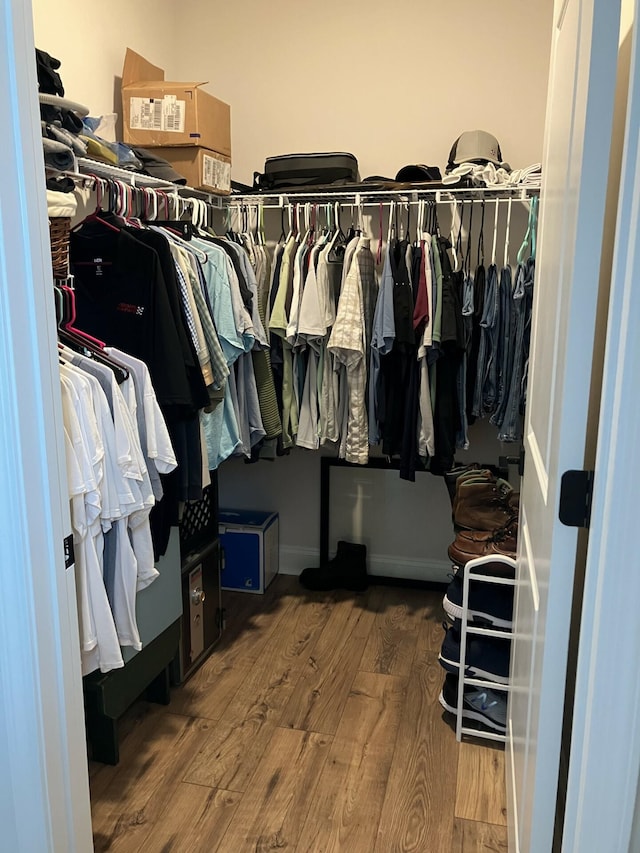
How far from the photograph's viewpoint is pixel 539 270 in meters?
1.68

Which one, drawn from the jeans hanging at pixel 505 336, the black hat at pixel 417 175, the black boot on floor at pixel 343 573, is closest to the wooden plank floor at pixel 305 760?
the black boot on floor at pixel 343 573

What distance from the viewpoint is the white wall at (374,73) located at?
2.98m

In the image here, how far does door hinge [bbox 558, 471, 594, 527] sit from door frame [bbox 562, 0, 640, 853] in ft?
0.12

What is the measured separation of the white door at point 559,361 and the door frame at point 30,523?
85cm

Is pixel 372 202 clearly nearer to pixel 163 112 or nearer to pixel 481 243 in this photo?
pixel 481 243

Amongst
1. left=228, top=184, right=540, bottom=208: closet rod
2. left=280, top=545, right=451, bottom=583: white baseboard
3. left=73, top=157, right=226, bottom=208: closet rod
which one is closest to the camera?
left=73, top=157, right=226, bottom=208: closet rod

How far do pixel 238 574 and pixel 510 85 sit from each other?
8.47 ft

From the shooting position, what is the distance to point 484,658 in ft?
7.36

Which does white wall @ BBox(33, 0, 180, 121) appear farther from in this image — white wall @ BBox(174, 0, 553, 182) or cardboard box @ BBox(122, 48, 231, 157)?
white wall @ BBox(174, 0, 553, 182)

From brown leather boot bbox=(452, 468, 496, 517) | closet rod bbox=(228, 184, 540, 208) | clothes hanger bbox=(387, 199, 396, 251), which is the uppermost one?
closet rod bbox=(228, 184, 540, 208)

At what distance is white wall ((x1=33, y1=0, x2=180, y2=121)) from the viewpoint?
2432 mm

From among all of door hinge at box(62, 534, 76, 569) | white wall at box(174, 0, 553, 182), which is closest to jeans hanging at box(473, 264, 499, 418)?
white wall at box(174, 0, 553, 182)

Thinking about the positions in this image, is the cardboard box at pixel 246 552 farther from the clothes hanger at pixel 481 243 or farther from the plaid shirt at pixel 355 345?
the clothes hanger at pixel 481 243

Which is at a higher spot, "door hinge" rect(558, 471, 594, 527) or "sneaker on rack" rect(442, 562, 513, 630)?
"door hinge" rect(558, 471, 594, 527)
